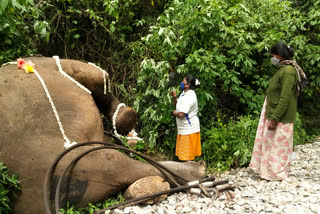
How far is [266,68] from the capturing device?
217 inches

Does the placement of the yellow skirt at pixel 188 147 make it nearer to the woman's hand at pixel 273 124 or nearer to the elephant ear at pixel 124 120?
the elephant ear at pixel 124 120

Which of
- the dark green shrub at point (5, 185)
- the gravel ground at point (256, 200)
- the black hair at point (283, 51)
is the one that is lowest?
the gravel ground at point (256, 200)

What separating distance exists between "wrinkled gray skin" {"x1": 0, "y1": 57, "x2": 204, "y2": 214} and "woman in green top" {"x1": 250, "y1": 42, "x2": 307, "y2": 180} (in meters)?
0.88

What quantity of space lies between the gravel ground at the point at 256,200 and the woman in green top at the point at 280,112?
0.20 metres

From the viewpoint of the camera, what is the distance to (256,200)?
2.75 m

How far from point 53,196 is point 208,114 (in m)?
3.11

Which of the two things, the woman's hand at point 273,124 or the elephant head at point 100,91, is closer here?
the woman's hand at point 273,124

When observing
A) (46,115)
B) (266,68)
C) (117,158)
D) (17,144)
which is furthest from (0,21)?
(266,68)

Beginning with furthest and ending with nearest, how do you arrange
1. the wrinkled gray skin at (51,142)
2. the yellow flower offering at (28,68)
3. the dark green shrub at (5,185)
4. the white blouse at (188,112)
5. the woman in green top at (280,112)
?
1. the white blouse at (188,112)
2. the woman in green top at (280,112)
3. the yellow flower offering at (28,68)
4. the wrinkled gray skin at (51,142)
5. the dark green shrub at (5,185)

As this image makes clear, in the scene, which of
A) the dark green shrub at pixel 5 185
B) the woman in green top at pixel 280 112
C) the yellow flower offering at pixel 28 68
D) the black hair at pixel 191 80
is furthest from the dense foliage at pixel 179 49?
the dark green shrub at pixel 5 185

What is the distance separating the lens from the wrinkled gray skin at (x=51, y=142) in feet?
8.18

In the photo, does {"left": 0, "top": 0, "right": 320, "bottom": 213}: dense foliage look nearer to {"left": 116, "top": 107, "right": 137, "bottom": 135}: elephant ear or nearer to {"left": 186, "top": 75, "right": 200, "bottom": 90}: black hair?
{"left": 186, "top": 75, "right": 200, "bottom": 90}: black hair

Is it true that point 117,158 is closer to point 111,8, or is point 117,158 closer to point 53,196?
point 53,196

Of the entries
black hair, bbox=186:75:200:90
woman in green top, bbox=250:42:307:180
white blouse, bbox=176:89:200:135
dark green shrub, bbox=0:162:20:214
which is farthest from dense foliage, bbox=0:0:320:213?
dark green shrub, bbox=0:162:20:214
